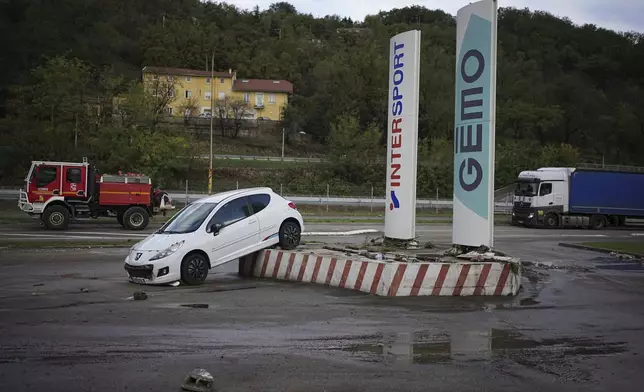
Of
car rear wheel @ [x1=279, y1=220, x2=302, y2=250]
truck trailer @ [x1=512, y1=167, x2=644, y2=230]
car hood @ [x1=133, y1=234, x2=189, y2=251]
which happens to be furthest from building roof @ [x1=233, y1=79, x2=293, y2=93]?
car hood @ [x1=133, y1=234, x2=189, y2=251]

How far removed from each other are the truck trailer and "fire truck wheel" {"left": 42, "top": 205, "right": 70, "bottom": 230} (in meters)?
25.8

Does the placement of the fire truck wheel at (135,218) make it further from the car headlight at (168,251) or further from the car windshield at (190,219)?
the car headlight at (168,251)

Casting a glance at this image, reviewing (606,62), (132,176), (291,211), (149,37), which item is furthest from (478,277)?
(606,62)

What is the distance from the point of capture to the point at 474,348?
29.1 ft

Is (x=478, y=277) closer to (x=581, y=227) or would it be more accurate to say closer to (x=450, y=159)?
(x=581, y=227)

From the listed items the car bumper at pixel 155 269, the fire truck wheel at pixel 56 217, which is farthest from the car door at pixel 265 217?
the fire truck wheel at pixel 56 217

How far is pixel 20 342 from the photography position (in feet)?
28.5

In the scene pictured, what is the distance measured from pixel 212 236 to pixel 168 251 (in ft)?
3.33

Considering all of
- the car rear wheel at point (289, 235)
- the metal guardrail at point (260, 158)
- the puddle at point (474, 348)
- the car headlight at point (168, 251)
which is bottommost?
the puddle at point (474, 348)

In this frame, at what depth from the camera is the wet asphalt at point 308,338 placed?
723 centimetres

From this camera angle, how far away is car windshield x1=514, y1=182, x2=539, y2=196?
41531 millimetres

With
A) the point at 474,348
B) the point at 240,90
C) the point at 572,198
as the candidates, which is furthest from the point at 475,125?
the point at 240,90

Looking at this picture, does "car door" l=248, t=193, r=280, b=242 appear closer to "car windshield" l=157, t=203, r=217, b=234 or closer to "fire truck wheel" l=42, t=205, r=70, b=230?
"car windshield" l=157, t=203, r=217, b=234

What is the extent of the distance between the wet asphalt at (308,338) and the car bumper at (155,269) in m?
0.26
